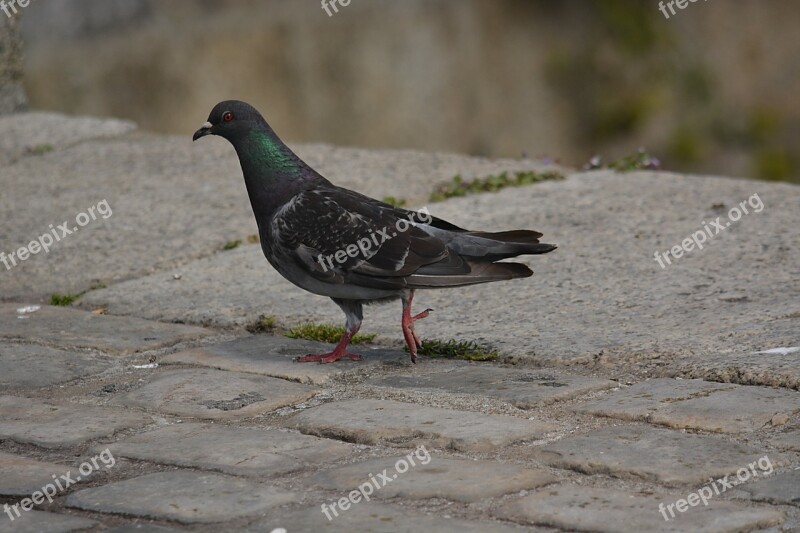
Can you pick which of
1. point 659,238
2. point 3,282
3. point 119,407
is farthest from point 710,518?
point 3,282

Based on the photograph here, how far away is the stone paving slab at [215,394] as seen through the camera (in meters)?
3.87

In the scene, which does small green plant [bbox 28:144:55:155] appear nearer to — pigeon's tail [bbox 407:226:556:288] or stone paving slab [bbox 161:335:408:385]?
stone paving slab [bbox 161:335:408:385]

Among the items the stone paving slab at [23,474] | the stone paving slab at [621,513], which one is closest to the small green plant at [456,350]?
the stone paving slab at [621,513]

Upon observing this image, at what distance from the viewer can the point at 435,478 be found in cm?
317

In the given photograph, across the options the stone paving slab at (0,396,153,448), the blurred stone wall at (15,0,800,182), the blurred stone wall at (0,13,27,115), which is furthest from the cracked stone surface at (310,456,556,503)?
the blurred stone wall at (0,13,27,115)

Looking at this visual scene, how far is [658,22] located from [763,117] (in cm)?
102

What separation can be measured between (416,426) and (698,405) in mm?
862

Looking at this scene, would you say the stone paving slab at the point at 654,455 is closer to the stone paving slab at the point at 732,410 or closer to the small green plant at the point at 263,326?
the stone paving slab at the point at 732,410

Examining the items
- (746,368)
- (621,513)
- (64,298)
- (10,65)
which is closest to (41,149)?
(10,65)

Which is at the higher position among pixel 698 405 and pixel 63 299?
pixel 63 299

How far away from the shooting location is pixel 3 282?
18.5 ft

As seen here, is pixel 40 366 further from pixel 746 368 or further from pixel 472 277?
pixel 746 368

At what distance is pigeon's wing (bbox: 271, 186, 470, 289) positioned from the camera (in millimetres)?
4414

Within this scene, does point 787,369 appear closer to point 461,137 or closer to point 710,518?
point 710,518
